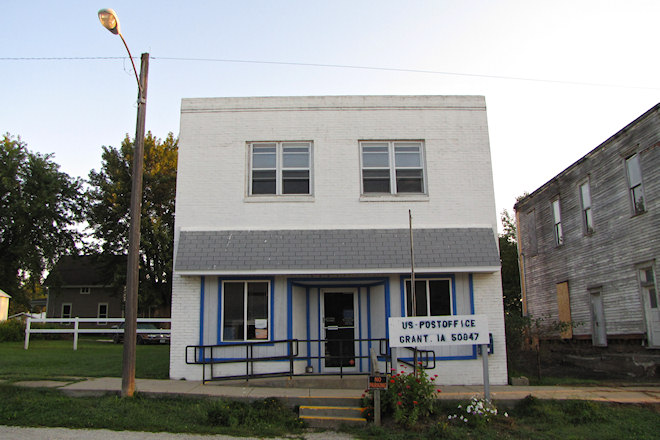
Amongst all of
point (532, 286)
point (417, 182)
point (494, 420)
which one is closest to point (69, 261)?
point (532, 286)

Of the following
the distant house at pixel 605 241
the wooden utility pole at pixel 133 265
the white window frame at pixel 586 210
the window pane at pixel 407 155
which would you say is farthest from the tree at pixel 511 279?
the wooden utility pole at pixel 133 265

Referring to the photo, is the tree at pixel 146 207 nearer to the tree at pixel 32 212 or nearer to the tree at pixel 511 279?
the tree at pixel 32 212

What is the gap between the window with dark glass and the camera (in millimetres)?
13062

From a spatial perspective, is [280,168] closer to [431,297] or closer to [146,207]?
[431,297]

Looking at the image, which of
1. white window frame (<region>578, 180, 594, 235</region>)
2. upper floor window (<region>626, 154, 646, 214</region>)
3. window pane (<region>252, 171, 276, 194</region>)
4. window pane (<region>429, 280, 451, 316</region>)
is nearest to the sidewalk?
window pane (<region>429, 280, 451, 316</region>)

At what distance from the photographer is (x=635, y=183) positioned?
16.9m

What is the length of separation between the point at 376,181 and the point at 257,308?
439 cm

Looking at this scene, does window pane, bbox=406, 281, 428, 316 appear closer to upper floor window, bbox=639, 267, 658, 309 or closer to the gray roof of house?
the gray roof of house

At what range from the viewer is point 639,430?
9.22 meters

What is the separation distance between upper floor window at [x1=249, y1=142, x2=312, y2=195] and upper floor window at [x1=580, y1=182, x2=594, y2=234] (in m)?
11.3

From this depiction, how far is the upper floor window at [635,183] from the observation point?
1664 cm

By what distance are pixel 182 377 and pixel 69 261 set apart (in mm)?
41729

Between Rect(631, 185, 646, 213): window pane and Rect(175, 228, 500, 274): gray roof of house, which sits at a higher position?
Rect(631, 185, 646, 213): window pane

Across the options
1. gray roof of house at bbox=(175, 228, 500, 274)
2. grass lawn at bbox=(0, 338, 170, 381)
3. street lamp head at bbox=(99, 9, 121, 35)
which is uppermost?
street lamp head at bbox=(99, 9, 121, 35)
